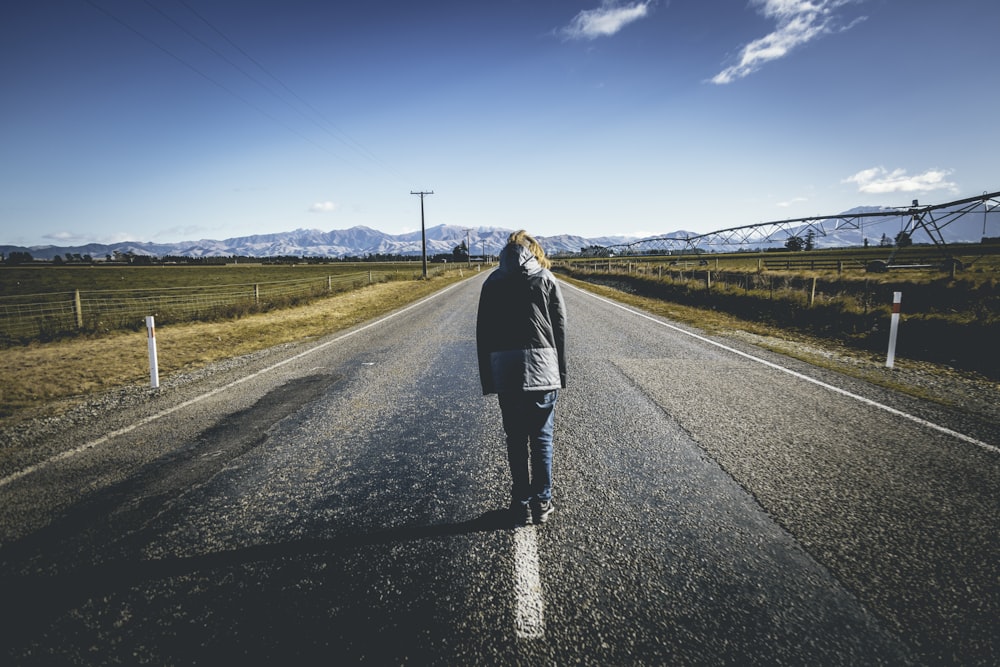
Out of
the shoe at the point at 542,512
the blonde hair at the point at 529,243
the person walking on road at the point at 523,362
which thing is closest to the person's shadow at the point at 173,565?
the shoe at the point at 542,512

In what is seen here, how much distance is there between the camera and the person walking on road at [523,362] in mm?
2994

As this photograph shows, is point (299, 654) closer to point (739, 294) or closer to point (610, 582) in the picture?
point (610, 582)

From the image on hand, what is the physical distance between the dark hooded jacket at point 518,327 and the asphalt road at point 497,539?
1038 millimetres

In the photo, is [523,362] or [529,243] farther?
[529,243]

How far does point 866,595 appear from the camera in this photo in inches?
91.7

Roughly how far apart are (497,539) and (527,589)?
504 millimetres

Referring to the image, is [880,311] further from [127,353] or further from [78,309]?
[78,309]

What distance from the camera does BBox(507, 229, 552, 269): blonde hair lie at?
10.5 feet

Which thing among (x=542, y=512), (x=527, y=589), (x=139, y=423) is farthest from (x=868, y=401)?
(x=139, y=423)

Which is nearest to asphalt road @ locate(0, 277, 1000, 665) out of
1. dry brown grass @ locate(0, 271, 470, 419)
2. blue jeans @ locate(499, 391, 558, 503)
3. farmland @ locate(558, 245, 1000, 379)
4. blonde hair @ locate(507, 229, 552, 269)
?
blue jeans @ locate(499, 391, 558, 503)

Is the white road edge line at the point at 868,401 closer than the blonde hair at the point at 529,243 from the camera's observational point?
No

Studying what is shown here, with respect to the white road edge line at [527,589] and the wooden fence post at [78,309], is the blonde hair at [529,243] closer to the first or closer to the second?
the white road edge line at [527,589]

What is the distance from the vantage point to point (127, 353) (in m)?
9.83

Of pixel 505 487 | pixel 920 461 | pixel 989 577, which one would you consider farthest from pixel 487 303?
pixel 920 461
